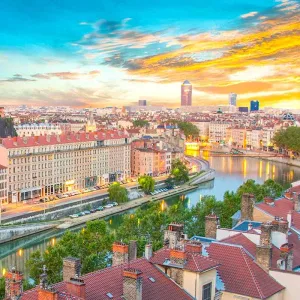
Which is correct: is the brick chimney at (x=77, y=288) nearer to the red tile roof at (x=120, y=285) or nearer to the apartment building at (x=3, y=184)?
the red tile roof at (x=120, y=285)

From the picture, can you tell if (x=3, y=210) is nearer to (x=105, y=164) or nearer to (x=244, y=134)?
(x=105, y=164)

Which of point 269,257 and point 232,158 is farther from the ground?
point 269,257

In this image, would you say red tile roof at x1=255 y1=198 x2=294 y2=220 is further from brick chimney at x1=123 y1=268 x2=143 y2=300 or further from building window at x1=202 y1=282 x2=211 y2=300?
brick chimney at x1=123 y1=268 x2=143 y2=300

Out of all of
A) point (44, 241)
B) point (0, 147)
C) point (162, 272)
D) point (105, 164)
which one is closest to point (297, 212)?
point (162, 272)

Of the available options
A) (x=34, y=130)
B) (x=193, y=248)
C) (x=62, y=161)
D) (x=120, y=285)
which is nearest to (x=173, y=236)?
(x=193, y=248)

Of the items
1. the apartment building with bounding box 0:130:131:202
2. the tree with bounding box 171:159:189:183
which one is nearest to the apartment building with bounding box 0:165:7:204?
the apartment building with bounding box 0:130:131:202

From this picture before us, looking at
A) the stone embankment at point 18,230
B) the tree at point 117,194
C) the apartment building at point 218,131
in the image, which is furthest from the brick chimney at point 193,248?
the apartment building at point 218,131

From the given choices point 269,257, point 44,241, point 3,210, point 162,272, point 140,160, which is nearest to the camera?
point 162,272

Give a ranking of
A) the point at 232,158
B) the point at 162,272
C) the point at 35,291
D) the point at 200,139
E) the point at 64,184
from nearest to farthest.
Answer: the point at 35,291 → the point at 162,272 → the point at 64,184 → the point at 232,158 → the point at 200,139
